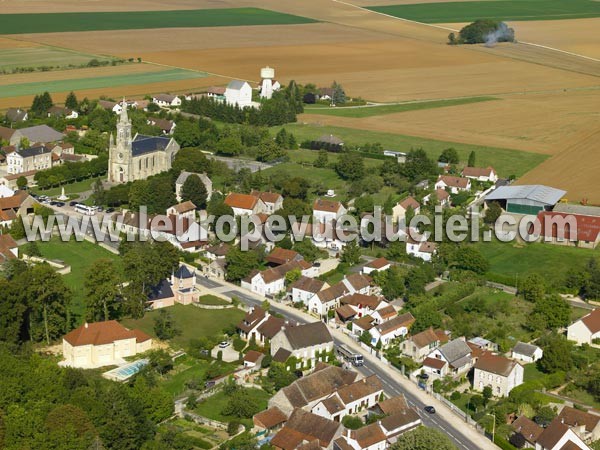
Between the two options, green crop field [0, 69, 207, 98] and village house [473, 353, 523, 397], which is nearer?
village house [473, 353, 523, 397]

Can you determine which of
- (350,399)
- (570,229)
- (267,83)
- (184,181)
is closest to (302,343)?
(350,399)

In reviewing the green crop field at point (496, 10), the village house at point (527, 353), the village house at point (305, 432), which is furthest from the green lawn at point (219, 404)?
the green crop field at point (496, 10)

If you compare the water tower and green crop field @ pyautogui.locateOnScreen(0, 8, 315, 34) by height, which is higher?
green crop field @ pyautogui.locateOnScreen(0, 8, 315, 34)

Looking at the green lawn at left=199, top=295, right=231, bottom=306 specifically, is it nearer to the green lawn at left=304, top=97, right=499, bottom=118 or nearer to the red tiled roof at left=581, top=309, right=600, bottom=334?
the red tiled roof at left=581, top=309, right=600, bottom=334

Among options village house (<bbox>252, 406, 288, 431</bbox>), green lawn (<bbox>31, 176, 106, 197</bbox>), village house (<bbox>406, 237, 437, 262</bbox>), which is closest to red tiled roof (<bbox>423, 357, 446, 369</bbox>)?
village house (<bbox>252, 406, 288, 431</bbox>)

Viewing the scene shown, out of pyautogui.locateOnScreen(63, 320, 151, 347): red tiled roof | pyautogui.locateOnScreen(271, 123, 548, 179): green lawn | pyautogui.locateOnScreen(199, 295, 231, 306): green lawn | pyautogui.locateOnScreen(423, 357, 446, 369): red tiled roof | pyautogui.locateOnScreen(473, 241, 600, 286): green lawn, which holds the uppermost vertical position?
pyautogui.locateOnScreen(271, 123, 548, 179): green lawn

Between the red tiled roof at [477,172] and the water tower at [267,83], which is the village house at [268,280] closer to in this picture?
the red tiled roof at [477,172]

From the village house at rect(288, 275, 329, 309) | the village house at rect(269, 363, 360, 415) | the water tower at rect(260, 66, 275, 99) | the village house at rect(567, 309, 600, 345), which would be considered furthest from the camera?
the water tower at rect(260, 66, 275, 99)

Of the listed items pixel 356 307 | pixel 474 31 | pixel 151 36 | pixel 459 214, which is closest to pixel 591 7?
pixel 474 31
